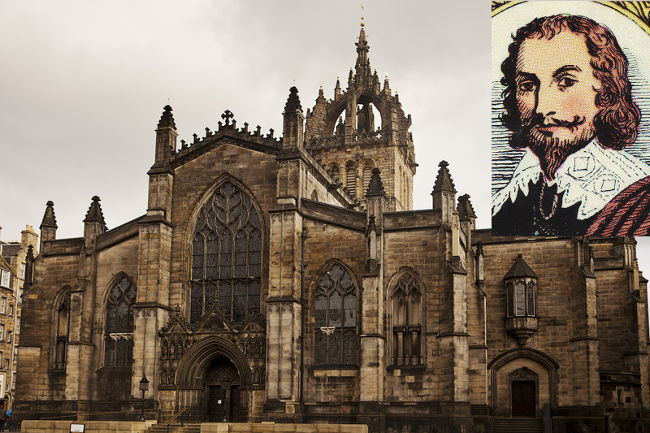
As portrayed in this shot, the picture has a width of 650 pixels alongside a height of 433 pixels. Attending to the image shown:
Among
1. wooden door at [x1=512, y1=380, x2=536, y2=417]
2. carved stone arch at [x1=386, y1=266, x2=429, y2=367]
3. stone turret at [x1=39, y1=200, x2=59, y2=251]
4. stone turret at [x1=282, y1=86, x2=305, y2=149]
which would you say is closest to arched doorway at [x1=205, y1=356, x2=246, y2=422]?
carved stone arch at [x1=386, y1=266, x2=429, y2=367]

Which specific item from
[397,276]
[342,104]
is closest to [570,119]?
[397,276]

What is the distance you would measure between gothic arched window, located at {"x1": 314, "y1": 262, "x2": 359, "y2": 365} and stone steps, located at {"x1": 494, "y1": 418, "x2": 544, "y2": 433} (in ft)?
28.7

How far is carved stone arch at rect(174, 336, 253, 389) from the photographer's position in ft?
121

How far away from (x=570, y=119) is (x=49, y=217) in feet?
88.4

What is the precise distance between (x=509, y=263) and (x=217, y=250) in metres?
14.7

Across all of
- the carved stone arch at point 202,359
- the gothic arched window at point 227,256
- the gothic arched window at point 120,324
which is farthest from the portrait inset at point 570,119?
the gothic arched window at point 120,324

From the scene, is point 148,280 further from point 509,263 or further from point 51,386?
point 509,263

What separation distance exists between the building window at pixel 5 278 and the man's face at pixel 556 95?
4502cm

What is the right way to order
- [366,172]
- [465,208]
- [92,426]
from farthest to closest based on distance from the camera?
[366,172] → [465,208] → [92,426]

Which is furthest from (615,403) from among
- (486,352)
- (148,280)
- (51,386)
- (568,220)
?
(51,386)

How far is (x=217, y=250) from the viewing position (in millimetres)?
39062

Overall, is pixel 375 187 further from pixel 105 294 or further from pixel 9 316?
pixel 9 316

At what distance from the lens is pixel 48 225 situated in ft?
141

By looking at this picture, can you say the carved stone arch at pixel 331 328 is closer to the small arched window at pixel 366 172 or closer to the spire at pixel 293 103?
the spire at pixel 293 103
